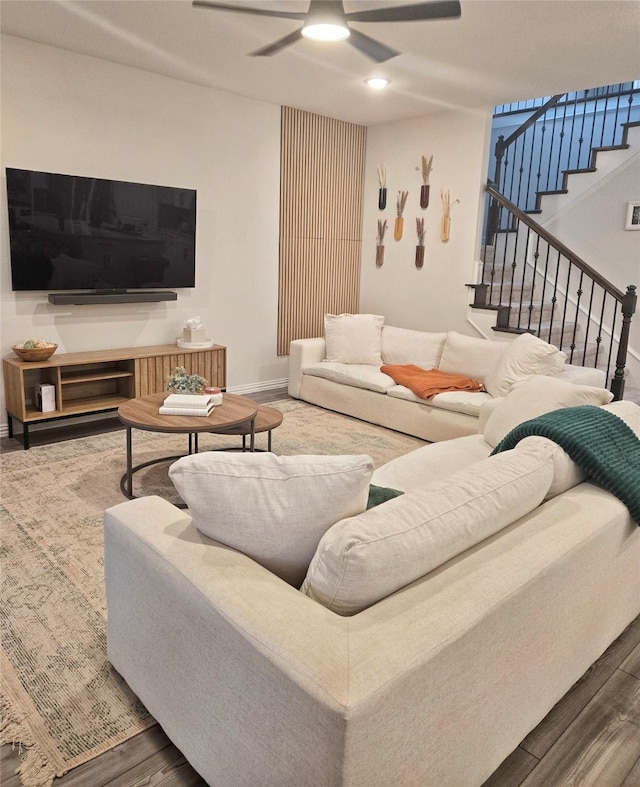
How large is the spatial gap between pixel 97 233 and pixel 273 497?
3.62m

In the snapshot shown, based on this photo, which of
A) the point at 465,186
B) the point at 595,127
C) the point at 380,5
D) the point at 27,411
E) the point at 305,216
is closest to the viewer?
the point at 380,5

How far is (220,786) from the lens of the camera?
4.64 ft

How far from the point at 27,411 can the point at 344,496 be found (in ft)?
11.2

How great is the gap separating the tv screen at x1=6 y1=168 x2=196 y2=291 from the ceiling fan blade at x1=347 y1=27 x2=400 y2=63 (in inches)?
84.2

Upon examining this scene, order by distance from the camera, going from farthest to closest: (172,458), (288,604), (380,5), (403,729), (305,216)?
(305,216) → (172,458) → (380,5) → (288,604) → (403,729)

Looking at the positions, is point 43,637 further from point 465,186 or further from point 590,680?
point 465,186

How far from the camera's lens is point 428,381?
15.0 feet

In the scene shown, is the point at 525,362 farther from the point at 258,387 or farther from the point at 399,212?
the point at 258,387

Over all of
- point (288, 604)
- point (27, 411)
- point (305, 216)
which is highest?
point (305, 216)

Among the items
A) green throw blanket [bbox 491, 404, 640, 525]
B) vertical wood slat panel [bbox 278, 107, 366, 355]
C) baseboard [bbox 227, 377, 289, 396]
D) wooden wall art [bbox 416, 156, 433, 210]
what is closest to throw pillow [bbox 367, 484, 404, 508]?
green throw blanket [bbox 491, 404, 640, 525]

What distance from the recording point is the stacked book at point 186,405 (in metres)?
3.26

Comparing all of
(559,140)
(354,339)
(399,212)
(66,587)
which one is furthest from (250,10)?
(559,140)

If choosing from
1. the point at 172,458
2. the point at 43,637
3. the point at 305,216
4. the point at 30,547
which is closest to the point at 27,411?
the point at 172,458

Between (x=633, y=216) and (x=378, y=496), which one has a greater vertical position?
(x=633, y=216)
